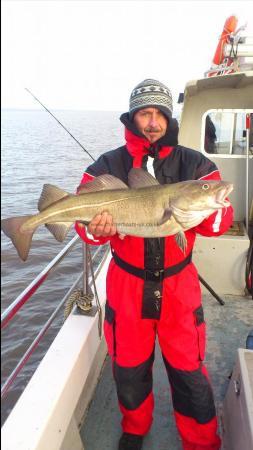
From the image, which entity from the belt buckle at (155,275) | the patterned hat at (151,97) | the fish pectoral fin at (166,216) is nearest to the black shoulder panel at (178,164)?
the patterned hat at (151,97)

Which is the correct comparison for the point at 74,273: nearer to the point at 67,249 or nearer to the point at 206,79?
the point at 206,79

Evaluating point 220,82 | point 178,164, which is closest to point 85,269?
point 178,164

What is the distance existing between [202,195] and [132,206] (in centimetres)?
44

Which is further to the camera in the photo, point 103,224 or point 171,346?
point 171,346

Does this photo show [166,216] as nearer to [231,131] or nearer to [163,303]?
[163,303]

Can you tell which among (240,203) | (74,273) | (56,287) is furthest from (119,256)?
(74,273)

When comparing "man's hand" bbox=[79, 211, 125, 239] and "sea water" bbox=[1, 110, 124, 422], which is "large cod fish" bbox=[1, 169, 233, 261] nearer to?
"man's hand" bbox=[79, 211, 125, 239]

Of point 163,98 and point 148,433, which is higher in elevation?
point 163,98

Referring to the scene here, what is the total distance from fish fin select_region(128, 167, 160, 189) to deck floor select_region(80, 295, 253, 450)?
6.62 feet

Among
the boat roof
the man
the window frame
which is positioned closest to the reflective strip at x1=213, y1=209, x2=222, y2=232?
the man

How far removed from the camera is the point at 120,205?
243 cm

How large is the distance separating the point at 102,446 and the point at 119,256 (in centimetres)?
153

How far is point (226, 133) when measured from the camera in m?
5.66

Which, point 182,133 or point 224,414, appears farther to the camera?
point 182,133
